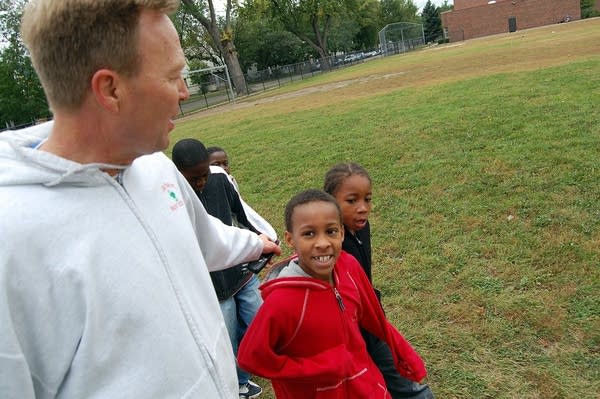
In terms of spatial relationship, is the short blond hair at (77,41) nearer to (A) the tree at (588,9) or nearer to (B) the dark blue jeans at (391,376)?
(B) the dark blue jeans at (391,376)

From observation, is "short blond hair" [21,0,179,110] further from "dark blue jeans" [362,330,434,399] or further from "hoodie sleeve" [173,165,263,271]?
A: "dark blue jeans" [362,330,434,399]

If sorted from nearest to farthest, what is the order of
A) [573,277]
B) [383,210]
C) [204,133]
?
[573,277]
[383,210]
[204,133]

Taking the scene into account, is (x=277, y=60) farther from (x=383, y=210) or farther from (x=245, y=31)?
(x=383, y=210)

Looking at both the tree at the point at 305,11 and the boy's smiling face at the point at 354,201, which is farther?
the tree at the point at 305,11

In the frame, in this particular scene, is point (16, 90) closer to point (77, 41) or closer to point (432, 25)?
point (77, 41)

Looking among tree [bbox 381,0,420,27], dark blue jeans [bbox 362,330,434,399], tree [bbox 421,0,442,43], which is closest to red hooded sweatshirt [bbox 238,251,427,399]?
dark blue jeans [bbox 362,330,434,399]

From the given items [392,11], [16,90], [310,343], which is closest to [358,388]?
[310,343]

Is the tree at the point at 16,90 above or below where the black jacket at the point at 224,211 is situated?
above

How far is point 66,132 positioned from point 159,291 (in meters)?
0.48

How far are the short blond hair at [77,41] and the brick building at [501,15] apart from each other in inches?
2563

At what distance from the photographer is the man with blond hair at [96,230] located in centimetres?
103

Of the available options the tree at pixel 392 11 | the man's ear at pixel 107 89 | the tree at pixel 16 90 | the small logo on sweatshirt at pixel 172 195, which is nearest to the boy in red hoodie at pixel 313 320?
the small logo on sweatshirt at pixel 172 195

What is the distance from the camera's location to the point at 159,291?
1212 mm

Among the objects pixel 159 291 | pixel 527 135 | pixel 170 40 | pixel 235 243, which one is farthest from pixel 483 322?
pixel 527 135
